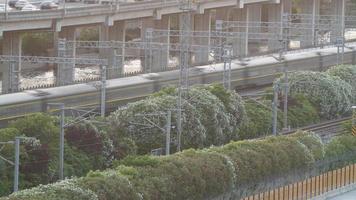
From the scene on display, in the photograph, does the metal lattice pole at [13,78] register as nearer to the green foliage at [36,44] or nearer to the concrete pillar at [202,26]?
the green foliage at [36,44]

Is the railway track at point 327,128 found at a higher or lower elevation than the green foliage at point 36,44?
lower

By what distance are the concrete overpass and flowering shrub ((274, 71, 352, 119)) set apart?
18.0 meters

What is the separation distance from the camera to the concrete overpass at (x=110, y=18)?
2650 inches

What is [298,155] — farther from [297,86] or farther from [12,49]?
[12,49]

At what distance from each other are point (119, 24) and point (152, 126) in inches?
1501

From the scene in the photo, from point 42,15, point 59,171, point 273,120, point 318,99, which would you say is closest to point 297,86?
point 318,99

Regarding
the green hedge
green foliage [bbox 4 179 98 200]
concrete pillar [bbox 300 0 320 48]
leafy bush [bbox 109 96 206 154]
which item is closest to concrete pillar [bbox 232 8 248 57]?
concrete pillar [bbox 300 0 320 48]

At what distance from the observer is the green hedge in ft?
102

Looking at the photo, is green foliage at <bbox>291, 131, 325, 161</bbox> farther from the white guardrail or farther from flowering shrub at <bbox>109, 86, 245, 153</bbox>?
the white guardrail

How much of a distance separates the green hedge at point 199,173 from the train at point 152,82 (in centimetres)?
1400

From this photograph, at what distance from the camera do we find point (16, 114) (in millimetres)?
49562

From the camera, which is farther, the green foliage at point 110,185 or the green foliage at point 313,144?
the green foliage at point 313,144

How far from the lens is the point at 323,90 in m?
62.3

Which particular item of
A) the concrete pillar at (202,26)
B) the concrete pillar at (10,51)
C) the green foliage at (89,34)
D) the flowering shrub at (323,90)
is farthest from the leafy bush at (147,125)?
the green foliage at (89,34)
